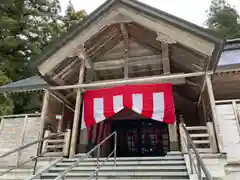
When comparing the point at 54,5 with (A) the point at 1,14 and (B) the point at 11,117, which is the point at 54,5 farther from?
(B) the point at 11,117

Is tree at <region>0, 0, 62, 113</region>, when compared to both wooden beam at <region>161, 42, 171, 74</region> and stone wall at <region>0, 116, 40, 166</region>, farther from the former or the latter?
wooden beam at <region>161, 42, 171, 74</region>

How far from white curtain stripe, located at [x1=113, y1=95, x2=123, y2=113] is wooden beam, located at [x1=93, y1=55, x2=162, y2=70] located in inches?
63.3

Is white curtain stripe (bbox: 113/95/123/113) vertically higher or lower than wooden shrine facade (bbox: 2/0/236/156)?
lower

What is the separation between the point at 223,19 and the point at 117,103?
23.2m

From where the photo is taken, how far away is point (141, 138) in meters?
9.99

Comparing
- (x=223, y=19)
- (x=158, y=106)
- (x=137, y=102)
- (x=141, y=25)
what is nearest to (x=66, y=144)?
(x=137, y=102)

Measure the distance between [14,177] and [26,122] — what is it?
7.14 feet

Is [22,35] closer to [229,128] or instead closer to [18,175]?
[18,175]

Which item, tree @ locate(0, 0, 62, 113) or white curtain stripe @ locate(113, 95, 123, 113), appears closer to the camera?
white curtain stripe @ locate(113, 95, 123, 113)

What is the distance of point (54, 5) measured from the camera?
20656 millimetres

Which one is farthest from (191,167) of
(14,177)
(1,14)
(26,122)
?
(1,14)

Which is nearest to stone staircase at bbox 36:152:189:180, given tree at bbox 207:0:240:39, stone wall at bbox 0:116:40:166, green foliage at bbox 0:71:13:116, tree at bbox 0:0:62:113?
stone wall at bbox 0:116:40:166

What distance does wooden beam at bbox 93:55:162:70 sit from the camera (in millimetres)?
8096

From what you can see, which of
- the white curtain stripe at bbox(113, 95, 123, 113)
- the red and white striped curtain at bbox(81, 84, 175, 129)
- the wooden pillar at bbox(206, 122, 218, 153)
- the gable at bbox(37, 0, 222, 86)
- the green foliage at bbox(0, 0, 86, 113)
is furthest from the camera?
the green foliage at bbox(0, 0, 86, 113)
